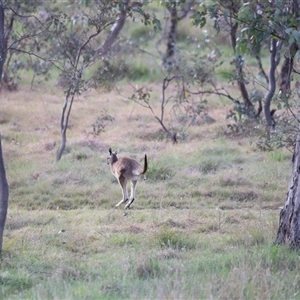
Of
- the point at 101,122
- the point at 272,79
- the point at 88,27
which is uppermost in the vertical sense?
the point at 88,27

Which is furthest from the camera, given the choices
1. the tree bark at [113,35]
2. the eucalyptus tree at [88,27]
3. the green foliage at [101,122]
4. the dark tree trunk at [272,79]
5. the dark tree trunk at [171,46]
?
the dark tree trunk at [171,46]

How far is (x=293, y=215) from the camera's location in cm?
813

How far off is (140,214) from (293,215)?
2675 millimetres

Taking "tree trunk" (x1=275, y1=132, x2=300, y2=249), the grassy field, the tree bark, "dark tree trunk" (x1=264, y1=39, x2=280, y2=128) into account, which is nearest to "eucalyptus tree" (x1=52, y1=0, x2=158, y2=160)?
the tree bark

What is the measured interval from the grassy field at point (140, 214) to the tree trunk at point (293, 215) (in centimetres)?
19

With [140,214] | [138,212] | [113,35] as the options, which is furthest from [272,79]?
[113,35]

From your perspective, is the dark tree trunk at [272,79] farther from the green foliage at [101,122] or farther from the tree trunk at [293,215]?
the tree trunk at [293,215]

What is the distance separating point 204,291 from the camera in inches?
254

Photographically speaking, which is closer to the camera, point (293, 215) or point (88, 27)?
point (293, 215)

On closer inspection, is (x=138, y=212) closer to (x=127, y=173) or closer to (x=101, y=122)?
(x=127, y=173)

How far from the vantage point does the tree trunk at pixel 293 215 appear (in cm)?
809

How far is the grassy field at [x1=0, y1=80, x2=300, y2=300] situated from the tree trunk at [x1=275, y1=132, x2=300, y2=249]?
0.19 m

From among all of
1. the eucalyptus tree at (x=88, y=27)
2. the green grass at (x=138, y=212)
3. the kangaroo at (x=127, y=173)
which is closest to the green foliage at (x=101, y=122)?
the green grass at (x=138, y=212)

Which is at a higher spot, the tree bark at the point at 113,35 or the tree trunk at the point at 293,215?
the tree bark at the point at 113,35
